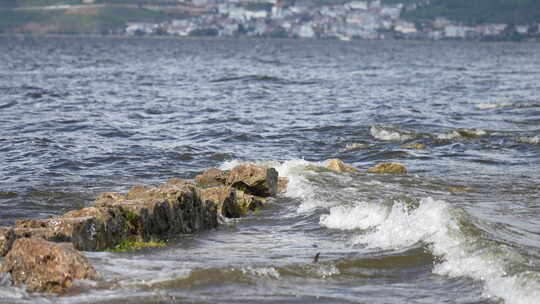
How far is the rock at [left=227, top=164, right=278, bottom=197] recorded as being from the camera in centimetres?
1661

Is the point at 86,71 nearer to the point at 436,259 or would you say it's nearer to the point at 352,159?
the point at 352,159

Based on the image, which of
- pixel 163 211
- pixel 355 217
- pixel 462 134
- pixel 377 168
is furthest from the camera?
pixel 462 134

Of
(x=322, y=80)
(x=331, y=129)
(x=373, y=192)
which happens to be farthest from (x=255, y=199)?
(x=322, y=80)

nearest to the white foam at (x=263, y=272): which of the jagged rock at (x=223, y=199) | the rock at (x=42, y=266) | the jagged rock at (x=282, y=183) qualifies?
the rock at (x=42, y=266)

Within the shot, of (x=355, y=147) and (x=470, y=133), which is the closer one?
(x=355, y=147)

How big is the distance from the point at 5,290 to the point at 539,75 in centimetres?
6111

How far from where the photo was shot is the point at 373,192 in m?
17.4

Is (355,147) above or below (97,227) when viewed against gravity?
below

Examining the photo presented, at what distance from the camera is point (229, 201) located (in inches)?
590

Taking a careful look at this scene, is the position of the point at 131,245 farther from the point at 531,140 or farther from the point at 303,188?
the point at 531,140

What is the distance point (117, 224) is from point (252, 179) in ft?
16.5

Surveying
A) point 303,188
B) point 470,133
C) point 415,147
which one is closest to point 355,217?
point 303,188

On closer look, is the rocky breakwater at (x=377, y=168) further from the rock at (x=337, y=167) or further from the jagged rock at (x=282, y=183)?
the jagged rock at (x=282, y=183)

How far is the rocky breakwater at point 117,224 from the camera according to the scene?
9219 millimetres
